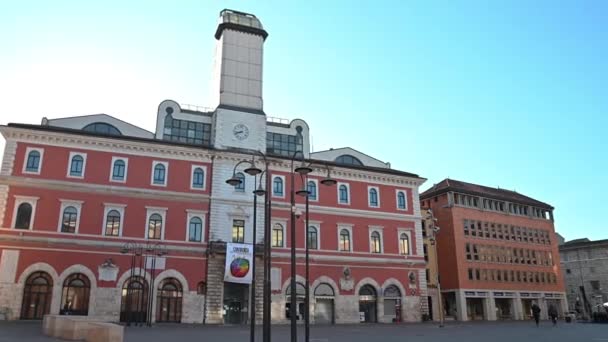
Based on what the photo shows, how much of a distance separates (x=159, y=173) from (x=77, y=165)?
5701 mm

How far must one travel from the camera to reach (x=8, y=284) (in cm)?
3212

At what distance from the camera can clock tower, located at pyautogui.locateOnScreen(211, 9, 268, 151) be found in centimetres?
4162

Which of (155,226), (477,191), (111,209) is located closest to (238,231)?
(155,226)

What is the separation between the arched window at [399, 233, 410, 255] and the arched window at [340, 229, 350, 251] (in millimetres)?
5367

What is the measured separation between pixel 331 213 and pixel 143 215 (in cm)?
1524

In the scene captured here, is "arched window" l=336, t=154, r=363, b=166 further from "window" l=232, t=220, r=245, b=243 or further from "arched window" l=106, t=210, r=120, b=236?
"arched window" l=106, t=210, r=120, b=236

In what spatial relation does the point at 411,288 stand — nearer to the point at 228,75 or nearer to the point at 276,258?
the point at 276,258

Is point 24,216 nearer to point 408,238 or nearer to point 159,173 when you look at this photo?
point 159,173

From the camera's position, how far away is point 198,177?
39.2m

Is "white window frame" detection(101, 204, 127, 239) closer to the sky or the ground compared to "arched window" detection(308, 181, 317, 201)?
closer to the ground

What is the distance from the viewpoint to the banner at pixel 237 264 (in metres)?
36.8

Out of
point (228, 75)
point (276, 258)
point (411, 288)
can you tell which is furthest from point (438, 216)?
point (228, 75)

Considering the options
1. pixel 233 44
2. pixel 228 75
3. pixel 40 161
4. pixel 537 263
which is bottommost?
pixel 537 263

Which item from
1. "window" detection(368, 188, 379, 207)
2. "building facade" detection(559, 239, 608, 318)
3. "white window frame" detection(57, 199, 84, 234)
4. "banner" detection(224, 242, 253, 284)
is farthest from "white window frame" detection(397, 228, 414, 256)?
"building facade" detection(559, 239, 608, 318)
